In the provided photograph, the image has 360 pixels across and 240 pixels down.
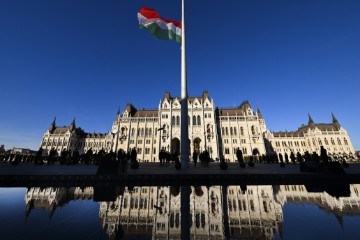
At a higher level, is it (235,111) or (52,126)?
(52,126)

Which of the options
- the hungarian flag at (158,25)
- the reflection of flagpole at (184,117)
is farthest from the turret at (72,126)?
the reflection of flagpole at (184,117)

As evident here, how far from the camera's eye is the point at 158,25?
17.6 metres

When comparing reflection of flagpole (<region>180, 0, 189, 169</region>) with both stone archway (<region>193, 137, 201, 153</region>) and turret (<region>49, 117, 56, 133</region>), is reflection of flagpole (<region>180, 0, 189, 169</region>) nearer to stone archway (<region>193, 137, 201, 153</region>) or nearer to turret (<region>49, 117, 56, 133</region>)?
stone archway (<region>193, 137, 201, 153</region>)

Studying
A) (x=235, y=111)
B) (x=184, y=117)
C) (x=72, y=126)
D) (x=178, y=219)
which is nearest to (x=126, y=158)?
(x=184, y=117)

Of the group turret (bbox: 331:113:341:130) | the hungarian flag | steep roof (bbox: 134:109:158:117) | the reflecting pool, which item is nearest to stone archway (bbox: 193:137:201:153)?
steep roof (bbox: 134:109:158:117)

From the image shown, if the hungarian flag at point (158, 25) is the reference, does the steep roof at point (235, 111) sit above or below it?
above

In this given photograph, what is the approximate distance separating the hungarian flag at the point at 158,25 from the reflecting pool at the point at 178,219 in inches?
675

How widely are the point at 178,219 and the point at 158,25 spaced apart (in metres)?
18.6

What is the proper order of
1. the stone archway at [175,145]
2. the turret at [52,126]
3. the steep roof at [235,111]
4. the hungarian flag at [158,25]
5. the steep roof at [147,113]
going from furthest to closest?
1. the turret at [52,126]
2. the steep roof at [147,113]
3. the steep roof at [235,111]
4. the stone archway at [175,145]
5. the hungarian flag at [158,25]

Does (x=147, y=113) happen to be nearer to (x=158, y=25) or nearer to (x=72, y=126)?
(x=158, y=25)

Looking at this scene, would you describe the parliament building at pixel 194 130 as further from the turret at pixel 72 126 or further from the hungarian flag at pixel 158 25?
the turret at pixel 72 126

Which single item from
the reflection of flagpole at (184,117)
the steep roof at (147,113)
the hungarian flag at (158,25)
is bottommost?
the reflection of flagpole at (184,117)

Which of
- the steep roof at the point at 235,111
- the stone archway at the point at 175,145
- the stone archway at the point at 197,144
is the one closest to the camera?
the stone archway at the point at 175,145

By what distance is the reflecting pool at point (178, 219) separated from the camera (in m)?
2.87
